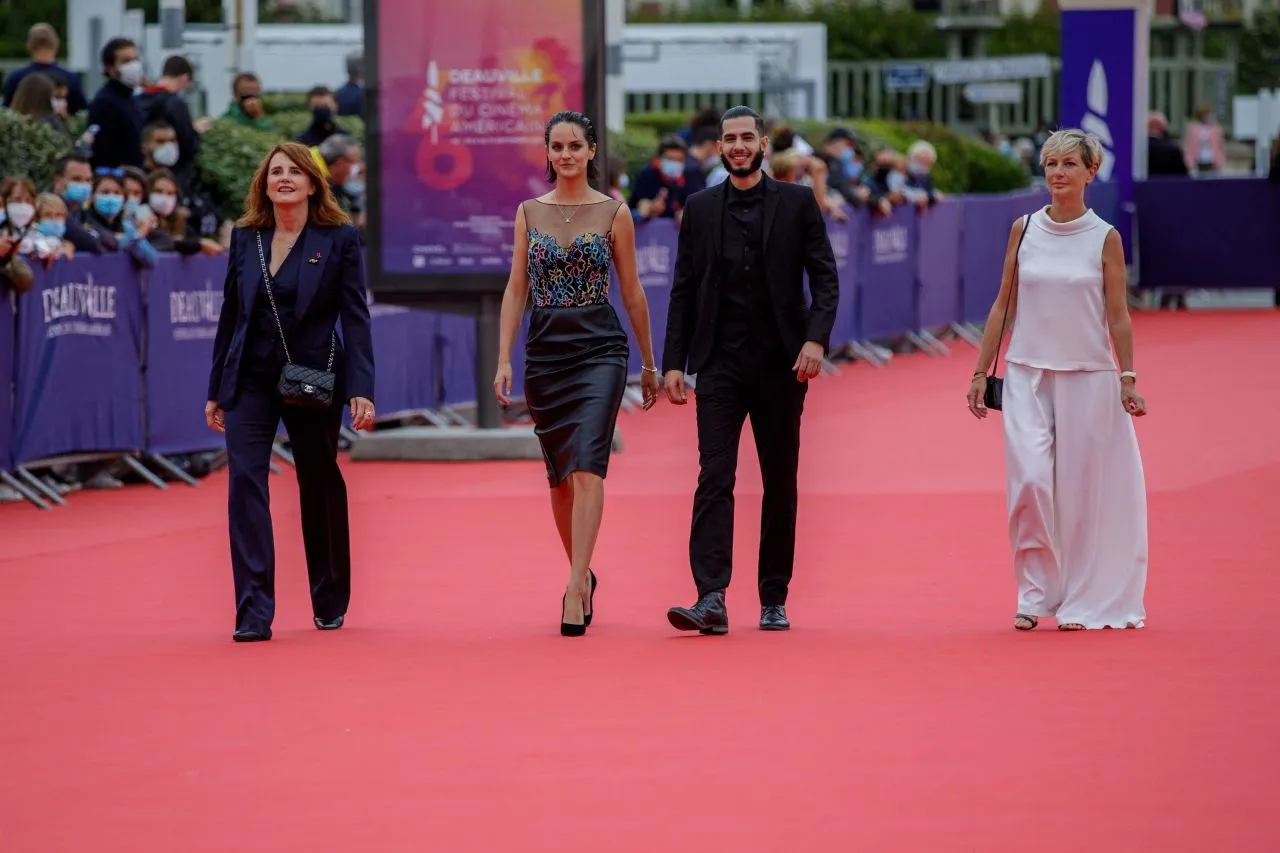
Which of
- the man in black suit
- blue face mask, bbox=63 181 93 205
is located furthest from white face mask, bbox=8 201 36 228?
the man in black suit

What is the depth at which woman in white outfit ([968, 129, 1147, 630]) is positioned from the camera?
9695mm

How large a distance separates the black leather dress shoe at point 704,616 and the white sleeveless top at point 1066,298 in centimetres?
155

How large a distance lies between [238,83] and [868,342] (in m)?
7.10

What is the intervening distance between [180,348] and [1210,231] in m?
17.9

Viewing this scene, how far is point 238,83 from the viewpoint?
71.9 feet

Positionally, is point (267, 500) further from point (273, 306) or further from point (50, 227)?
point (50, 227)

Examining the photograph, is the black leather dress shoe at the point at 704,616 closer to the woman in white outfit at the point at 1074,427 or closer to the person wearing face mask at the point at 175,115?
the woman in white outfit at the point at 1074,427

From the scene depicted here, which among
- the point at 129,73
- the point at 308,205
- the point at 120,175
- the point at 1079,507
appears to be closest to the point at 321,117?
the point at 129,73

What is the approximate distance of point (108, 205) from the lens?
1609 centimetres

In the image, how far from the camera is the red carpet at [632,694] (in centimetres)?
652

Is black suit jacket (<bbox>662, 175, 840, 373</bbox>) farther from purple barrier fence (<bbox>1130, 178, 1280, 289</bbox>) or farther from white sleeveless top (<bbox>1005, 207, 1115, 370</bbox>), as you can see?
purple barrier fence (<bbox>1130, 178, 1280, 289</bbox>)

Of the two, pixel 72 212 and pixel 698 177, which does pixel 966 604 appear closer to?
pixel 72 212

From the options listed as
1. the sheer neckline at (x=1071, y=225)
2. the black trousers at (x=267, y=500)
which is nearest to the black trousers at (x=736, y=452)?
the sheer neckline at (x=1071, y=225)

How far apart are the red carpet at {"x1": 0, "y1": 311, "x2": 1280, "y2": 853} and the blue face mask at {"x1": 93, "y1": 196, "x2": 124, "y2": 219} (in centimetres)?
236
